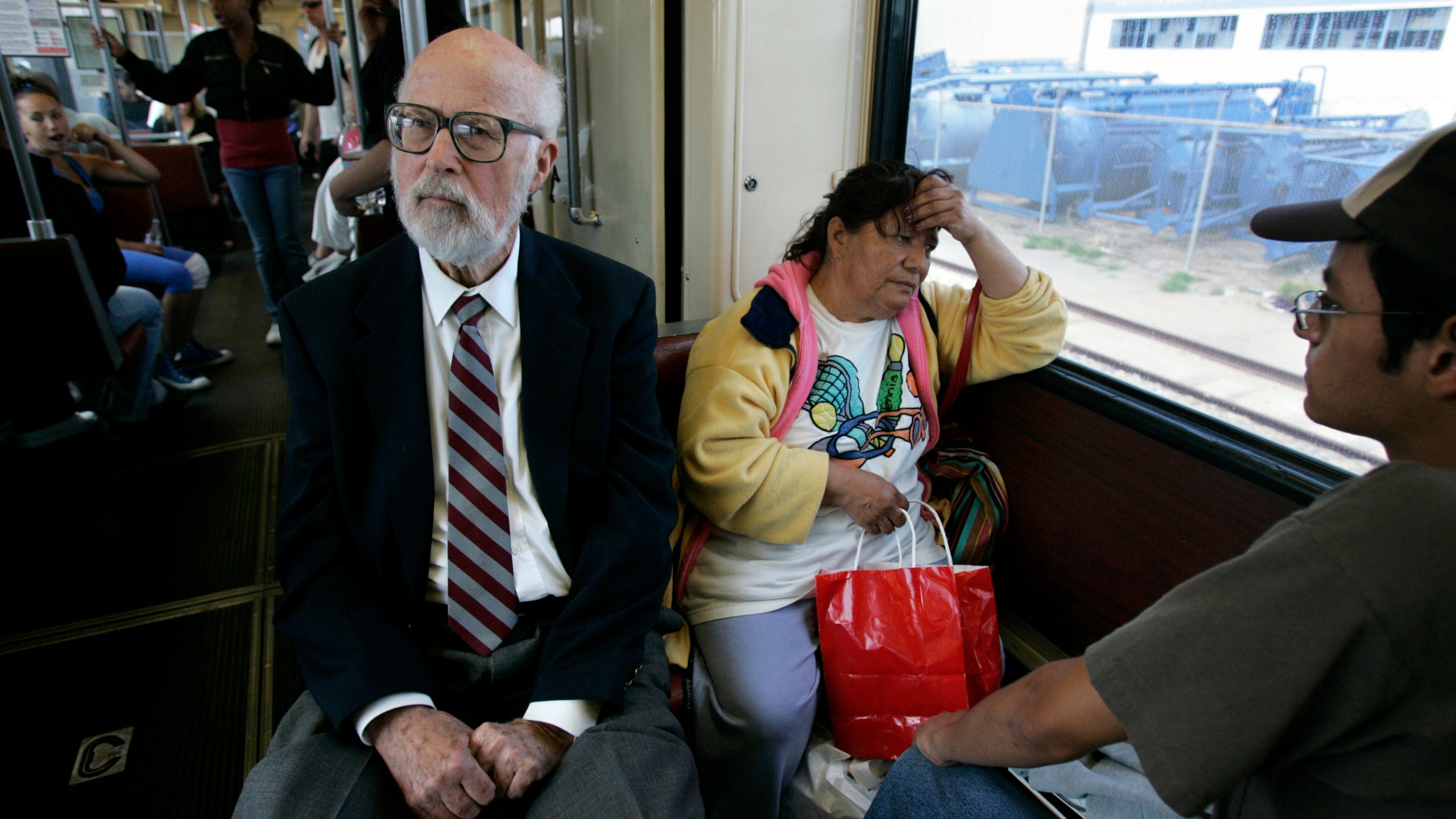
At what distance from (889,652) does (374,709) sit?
3.22 feet

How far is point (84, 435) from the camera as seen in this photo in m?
3.60

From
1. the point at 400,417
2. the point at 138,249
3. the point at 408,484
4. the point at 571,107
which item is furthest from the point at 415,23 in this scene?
the point at 138,249

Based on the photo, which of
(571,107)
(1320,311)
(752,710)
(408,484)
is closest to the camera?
(1320,311)

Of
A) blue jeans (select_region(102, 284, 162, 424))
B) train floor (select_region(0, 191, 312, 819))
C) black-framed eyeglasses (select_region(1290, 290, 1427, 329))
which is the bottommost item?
train floor (select_region(0, 191, 312, 819))

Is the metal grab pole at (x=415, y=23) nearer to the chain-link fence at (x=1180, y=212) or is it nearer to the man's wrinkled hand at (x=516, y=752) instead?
the chain-link fence at (x=1180, y=212)

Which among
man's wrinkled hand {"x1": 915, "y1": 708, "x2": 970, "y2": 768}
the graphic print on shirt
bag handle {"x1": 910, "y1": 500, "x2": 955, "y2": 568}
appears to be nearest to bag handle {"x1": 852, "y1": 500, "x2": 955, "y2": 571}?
bag handle {"x1": 910, "y1": 500, "x2": 955, "y2": 568}

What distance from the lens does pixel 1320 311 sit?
897mm

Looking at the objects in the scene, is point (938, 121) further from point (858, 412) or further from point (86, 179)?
point (86, 179)

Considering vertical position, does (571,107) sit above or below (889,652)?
above

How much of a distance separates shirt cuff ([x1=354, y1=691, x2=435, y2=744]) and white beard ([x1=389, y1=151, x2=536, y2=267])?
76 cm

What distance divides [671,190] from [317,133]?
5860 millimetres

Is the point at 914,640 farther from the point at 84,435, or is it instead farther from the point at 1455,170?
the point at 84,435

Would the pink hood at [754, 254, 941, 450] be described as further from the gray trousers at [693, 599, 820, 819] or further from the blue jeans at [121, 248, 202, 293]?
the blue jeans at [121, 248, 202, 293]

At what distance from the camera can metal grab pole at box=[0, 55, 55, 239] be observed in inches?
96.8
